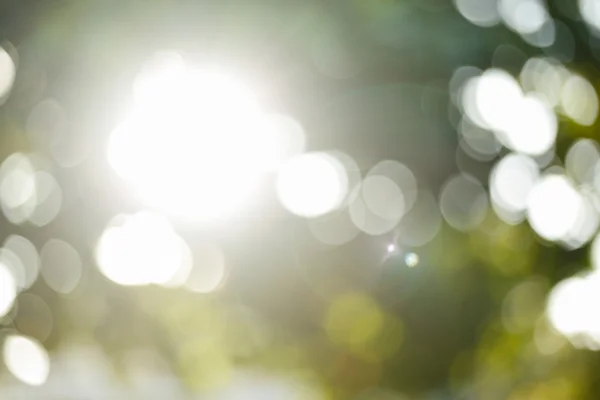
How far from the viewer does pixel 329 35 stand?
149cm

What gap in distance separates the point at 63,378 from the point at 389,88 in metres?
0.99

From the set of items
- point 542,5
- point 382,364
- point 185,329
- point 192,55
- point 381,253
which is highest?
point 542,5

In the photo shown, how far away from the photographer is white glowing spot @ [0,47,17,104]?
1.46m

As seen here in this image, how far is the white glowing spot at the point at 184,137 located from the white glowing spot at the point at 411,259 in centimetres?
50

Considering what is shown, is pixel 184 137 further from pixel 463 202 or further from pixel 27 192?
pixel 463 202

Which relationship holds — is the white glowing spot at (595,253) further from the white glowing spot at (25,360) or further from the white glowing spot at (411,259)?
the white glowing spot at (25,360)

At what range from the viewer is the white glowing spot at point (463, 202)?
2039 millimetres

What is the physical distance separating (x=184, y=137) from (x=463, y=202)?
2.61ft

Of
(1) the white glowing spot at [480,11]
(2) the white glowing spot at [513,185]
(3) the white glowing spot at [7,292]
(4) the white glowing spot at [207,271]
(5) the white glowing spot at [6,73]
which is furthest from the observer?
(2) the white glowing spot at [513,185]

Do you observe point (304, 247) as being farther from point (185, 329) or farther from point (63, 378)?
point (63, 378)

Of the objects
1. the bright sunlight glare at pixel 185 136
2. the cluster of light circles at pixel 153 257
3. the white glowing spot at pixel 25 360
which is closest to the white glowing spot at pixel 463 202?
the bright sunlight glare at pixel 185 136

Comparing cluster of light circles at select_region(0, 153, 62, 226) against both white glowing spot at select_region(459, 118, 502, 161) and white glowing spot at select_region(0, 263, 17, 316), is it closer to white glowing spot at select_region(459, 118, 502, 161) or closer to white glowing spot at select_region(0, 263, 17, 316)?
white glowing spot at select_region(0, 263, 17, 316)

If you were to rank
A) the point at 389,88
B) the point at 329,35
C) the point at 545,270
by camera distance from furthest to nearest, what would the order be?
the point at 545,270
the point at 389,88
the point at 329,35

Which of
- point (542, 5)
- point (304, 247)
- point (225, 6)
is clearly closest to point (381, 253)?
point (304, 247)
